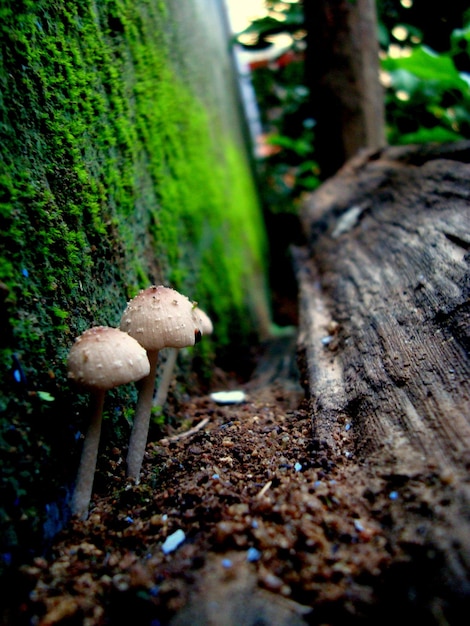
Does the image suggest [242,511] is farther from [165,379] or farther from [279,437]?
[165,379]

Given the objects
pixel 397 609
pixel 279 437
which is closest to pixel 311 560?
pixel 397 609

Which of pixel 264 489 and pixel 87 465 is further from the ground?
pixel 87 465

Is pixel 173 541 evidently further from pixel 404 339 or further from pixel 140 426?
pixel 404 339

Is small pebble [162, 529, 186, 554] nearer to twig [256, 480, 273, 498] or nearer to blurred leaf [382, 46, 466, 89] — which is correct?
twig [256, 480, 273, 498]

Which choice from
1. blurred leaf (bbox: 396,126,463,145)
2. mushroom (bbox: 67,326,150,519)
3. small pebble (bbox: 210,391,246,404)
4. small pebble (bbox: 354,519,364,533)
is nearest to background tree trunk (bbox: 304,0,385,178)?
blurred leaf (bbox: 396,126,463,145)

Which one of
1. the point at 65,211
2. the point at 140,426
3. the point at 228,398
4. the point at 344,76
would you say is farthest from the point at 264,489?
the point at 344,76

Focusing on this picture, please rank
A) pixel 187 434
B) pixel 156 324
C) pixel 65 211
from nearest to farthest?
pixel 156 324, pixel 65 211, pixel 187 434

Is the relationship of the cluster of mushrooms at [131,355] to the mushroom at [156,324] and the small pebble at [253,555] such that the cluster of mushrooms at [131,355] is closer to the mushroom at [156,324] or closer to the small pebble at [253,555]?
the mushroom at [156,324]
